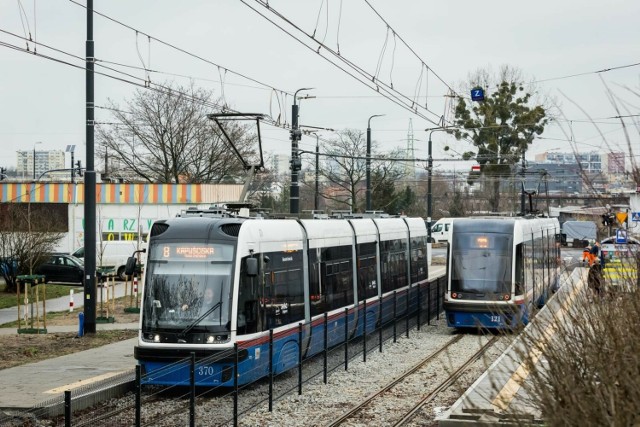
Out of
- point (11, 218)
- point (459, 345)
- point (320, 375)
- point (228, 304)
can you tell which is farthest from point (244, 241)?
point (11, 218)

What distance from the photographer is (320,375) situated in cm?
1788

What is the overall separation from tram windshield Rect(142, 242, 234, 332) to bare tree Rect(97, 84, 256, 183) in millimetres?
35126

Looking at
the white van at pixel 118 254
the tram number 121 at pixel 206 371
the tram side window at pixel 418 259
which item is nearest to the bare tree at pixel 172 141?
the white van at pixel 118 254

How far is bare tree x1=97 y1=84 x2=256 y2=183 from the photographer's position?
51.3 metres

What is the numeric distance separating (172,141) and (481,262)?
30.7 metres

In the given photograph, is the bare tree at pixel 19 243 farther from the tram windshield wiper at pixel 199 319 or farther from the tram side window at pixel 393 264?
the tram windshield wiper at pixel 199 319

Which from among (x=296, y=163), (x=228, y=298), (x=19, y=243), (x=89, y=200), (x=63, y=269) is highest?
(x=296, y=163)

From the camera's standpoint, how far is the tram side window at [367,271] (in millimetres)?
21797

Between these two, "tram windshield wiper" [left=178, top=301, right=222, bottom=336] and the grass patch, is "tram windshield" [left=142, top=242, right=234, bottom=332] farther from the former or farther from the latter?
the grass patch

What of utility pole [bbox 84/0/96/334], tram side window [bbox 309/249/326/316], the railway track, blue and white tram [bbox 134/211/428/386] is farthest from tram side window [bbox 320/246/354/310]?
utility pole [bbox 84/0/96/334]

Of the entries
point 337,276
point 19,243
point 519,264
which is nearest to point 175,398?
point 337,276

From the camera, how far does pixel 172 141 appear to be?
5112cm

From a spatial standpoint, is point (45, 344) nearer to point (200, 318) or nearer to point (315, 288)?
point (315, 288)

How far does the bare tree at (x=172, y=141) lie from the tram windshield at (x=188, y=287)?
35126 millimetres
